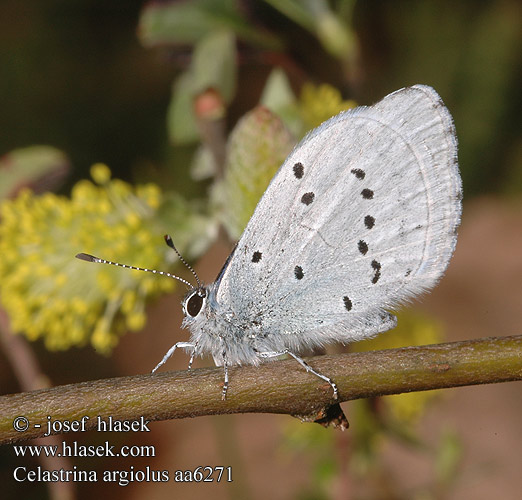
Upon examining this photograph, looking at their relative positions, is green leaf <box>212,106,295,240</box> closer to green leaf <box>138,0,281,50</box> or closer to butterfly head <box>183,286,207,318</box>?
butterfly head <box>183,286,207,318</box>

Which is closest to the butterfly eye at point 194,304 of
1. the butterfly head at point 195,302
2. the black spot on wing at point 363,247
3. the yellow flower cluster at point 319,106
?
the butterfly head at point 195,302

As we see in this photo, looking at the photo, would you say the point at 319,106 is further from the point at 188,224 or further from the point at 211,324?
the point at 211,324

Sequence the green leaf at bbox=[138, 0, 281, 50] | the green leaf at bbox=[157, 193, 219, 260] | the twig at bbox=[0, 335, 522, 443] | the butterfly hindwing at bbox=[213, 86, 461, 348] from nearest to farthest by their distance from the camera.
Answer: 1. the twig at bbox=[0, 335, 522, 443]
2. the butterfly hindwing at bbox=[213, 86, 461, 348]
3. the green leaf at bbox=[157, 193, 219, 260]
4. the green leaf at bbox=[138, 0, 281, 50]

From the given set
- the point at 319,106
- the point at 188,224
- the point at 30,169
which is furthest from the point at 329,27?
the point at 30,169

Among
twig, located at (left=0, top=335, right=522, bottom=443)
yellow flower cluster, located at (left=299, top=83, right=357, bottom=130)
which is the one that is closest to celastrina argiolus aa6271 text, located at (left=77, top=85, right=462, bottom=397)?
twig, located at (left=0, top=335, right=522, bottom=443)

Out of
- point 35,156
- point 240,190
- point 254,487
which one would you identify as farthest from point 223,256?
point 240,190

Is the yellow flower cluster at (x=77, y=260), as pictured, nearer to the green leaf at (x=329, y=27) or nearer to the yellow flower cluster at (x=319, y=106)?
the yellow flower cluster at (x=319, y=106)
